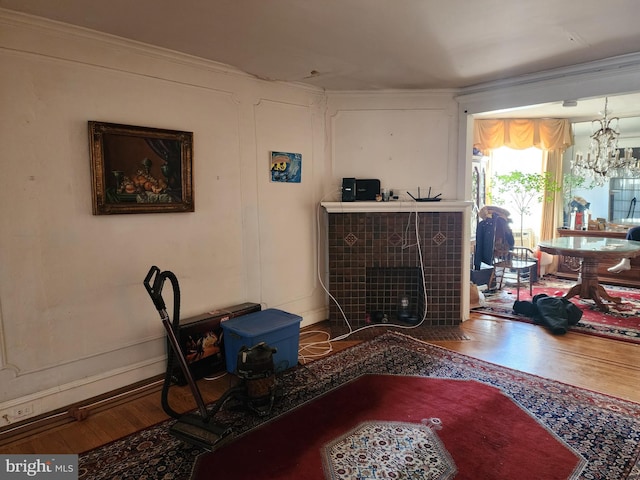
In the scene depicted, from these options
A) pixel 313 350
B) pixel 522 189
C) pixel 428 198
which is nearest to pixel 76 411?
pixel 313 350

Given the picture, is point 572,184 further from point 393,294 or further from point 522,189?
point 393,294

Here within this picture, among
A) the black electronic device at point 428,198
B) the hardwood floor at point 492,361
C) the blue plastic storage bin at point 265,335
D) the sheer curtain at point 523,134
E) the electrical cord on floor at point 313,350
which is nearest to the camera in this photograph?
the hardwood floor at point 492,361

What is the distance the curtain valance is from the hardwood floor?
2.85 meters

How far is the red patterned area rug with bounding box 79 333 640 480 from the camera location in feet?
6.35

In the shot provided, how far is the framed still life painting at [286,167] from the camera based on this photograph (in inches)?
145

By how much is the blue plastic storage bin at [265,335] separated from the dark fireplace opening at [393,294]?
4.38 ft

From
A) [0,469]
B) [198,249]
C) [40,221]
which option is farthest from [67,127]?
[0,469]

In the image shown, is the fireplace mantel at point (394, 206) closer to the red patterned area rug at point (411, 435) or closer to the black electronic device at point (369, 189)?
the black electronic device at point (369, 189)

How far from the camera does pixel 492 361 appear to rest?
318 centimetres

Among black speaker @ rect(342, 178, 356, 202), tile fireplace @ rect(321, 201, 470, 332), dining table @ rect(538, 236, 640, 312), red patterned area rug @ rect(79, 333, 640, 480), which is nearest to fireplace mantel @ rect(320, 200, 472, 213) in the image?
tile fireplace @ rect(321, 201, 470, 332)

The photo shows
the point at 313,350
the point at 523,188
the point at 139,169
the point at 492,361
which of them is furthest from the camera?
the point at 523,188

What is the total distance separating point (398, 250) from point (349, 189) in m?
0.78

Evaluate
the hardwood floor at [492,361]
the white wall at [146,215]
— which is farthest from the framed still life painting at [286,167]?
the hardwood floor at [492,361]

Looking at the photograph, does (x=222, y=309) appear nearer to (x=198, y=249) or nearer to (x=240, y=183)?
(x=198, y=249)
